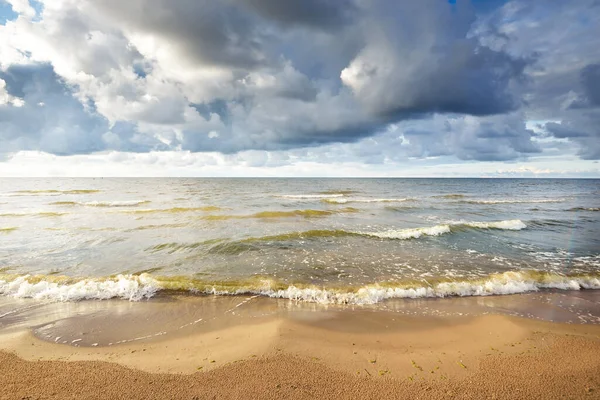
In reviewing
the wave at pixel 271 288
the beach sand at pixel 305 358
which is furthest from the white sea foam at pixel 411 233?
the beach sand at pixel 305 358

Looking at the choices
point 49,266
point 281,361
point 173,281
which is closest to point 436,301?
point 281,361

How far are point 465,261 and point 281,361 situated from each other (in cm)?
1020

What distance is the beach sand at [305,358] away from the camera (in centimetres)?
428

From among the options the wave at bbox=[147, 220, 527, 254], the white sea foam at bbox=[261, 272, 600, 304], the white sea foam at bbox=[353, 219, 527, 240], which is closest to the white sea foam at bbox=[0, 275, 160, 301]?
the white sea foam at bbox=[261, 272, 600, 304]

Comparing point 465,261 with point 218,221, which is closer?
point 465,261

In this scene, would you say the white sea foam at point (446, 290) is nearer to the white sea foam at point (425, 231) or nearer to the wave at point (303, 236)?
the wave at point (303, 236)

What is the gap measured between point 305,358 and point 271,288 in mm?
3860

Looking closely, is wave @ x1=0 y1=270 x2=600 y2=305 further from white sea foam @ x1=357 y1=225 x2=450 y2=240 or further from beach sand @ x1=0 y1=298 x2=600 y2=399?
white sea foam @ x1=357 y1=225 x2=450 y2=240

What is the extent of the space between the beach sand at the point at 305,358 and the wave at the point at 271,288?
Result: 1.15 meters

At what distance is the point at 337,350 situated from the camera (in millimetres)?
5461

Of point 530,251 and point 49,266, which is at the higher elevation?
point 49,266

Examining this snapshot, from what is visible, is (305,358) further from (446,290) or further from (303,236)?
(303,236)

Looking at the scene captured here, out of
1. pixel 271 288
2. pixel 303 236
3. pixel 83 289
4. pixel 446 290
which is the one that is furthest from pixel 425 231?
pixel 83 289

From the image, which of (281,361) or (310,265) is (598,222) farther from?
(281,361)
